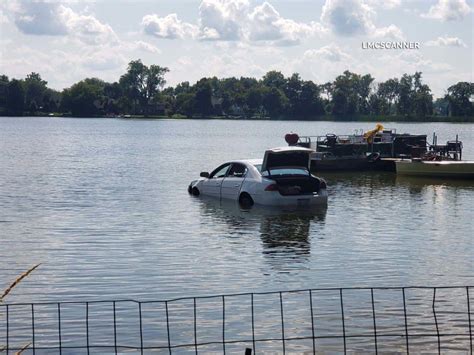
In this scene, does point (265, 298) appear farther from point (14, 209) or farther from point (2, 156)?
point (2, 156)

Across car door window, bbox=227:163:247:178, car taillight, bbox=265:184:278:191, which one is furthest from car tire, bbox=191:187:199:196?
car taillight, bbox=265:184:278:191

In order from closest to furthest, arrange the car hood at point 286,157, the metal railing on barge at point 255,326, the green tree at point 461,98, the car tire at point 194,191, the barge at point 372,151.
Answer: the metal railing on barge at point 255,326, the car hood at point 286,157, the car tire at point 194,191, the barge at point 372,151, the green tree at point 461,98

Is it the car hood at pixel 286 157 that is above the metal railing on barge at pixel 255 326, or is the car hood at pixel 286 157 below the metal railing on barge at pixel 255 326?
above

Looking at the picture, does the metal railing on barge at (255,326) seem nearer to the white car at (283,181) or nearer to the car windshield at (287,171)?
the white car at (283,181)

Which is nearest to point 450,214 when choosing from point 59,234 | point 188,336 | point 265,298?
point 59,234

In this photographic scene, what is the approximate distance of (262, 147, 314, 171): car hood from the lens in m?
24.2

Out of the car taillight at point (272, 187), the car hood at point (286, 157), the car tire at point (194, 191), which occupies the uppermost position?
the car hood at point (286, 157)

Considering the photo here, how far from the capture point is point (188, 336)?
37.0 feet

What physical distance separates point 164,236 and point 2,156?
4157 cm

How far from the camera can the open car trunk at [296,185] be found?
24.5 m

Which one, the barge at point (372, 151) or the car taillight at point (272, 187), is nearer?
the car taillight at point (272, 187)

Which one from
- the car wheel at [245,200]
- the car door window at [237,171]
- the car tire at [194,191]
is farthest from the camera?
the car tire at [194,191]

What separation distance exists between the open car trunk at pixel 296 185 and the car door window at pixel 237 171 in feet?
4.64

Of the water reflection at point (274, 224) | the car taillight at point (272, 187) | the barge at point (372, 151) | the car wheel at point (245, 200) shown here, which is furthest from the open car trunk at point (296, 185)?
the barge at point (372, 151)
